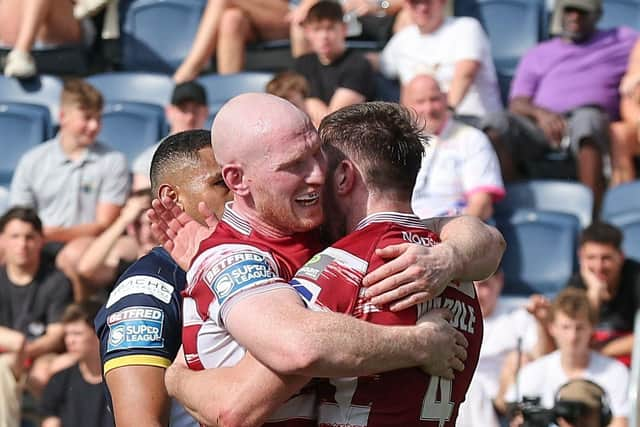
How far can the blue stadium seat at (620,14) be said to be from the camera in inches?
383

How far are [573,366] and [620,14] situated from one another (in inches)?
146

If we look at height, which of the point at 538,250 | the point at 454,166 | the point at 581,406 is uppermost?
the point at 581,406

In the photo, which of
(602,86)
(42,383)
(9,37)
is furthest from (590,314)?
(9,37)

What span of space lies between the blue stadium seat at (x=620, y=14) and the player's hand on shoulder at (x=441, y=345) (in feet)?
23.3

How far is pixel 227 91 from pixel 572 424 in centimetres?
462

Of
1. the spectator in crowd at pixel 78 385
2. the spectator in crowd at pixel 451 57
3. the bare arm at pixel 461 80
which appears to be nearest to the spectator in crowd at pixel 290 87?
the spectator in crowd at pixel 451 57

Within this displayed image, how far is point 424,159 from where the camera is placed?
7609 millimetres

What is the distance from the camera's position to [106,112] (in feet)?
30.3

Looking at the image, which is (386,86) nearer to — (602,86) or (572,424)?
(602,86)

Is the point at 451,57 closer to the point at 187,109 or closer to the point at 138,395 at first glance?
the point at 187,109

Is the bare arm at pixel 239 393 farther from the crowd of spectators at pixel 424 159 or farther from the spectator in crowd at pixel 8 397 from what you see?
the spectator in crowd at pixel 8 397

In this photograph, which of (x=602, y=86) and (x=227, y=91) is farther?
(x=227, y=91)

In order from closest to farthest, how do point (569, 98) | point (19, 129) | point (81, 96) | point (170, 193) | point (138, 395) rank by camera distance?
point (138, 395) → point (170, 193) → point (81, 96) → point (569, 98) → point (19, 129)

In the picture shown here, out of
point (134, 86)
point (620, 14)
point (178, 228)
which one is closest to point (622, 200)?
point (620, 14)
